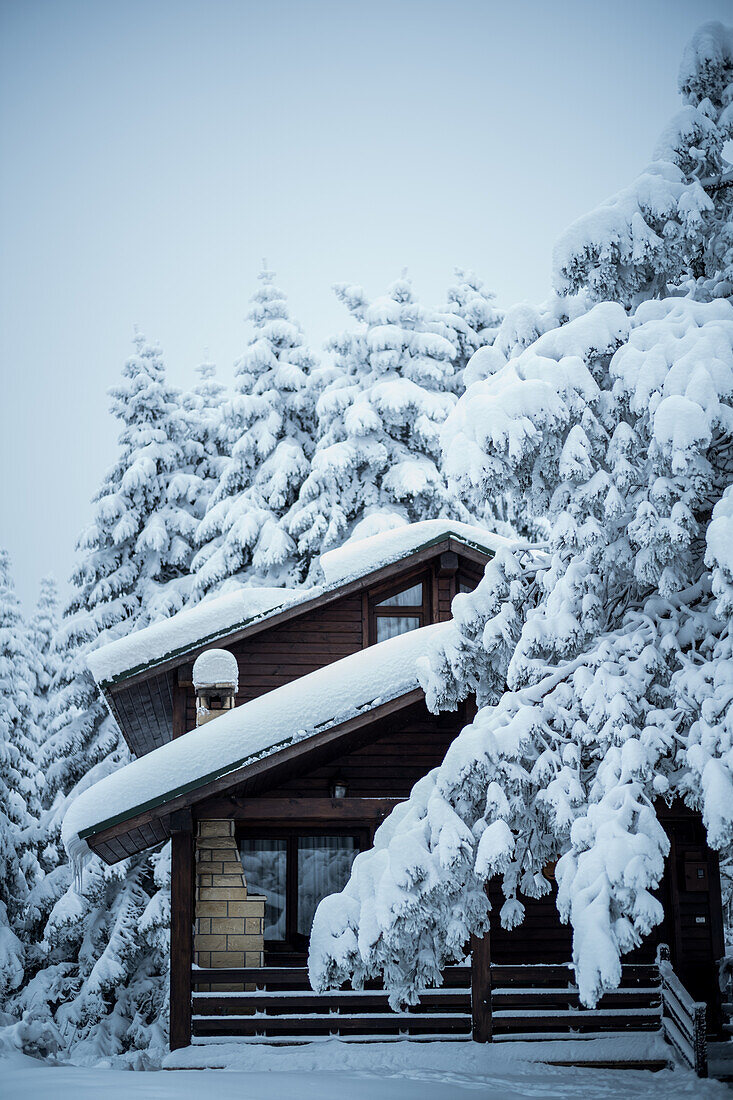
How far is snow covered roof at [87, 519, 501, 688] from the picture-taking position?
14367 mm

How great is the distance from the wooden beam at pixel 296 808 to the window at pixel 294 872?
2.60 meters

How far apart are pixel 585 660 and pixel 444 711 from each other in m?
5.25

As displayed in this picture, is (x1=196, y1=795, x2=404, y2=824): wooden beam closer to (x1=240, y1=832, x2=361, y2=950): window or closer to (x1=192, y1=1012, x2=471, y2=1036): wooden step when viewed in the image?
(x1=192, y1=1012, x2=471, y2=1036): wooden step

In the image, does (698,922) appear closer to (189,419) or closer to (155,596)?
(155,596)

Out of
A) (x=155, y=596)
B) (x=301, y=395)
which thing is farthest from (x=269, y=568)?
(x=301, y=395)

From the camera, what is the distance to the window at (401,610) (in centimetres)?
1628

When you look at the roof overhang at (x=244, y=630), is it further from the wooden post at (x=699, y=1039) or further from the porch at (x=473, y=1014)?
the wooden post at (x=699, y=1039)

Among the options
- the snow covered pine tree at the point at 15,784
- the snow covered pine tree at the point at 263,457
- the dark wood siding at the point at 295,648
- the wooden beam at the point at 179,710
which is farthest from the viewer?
the snow covered pine tree at the point at 263,457

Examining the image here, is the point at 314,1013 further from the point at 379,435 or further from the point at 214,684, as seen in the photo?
the point at 379,435

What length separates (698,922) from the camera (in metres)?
13.2

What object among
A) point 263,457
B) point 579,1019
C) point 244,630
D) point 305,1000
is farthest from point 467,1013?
point 263,457

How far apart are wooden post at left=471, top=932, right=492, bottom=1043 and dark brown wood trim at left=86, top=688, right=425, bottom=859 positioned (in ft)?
9.08

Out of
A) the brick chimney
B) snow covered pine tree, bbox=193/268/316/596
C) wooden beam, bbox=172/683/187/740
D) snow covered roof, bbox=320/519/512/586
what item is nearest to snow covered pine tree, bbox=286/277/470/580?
snow covered pine tree, bbox=193/268/316/596

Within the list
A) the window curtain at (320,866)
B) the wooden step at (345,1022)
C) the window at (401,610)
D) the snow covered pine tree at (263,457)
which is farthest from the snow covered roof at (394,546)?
the snow covered pine tree at (263,457)
